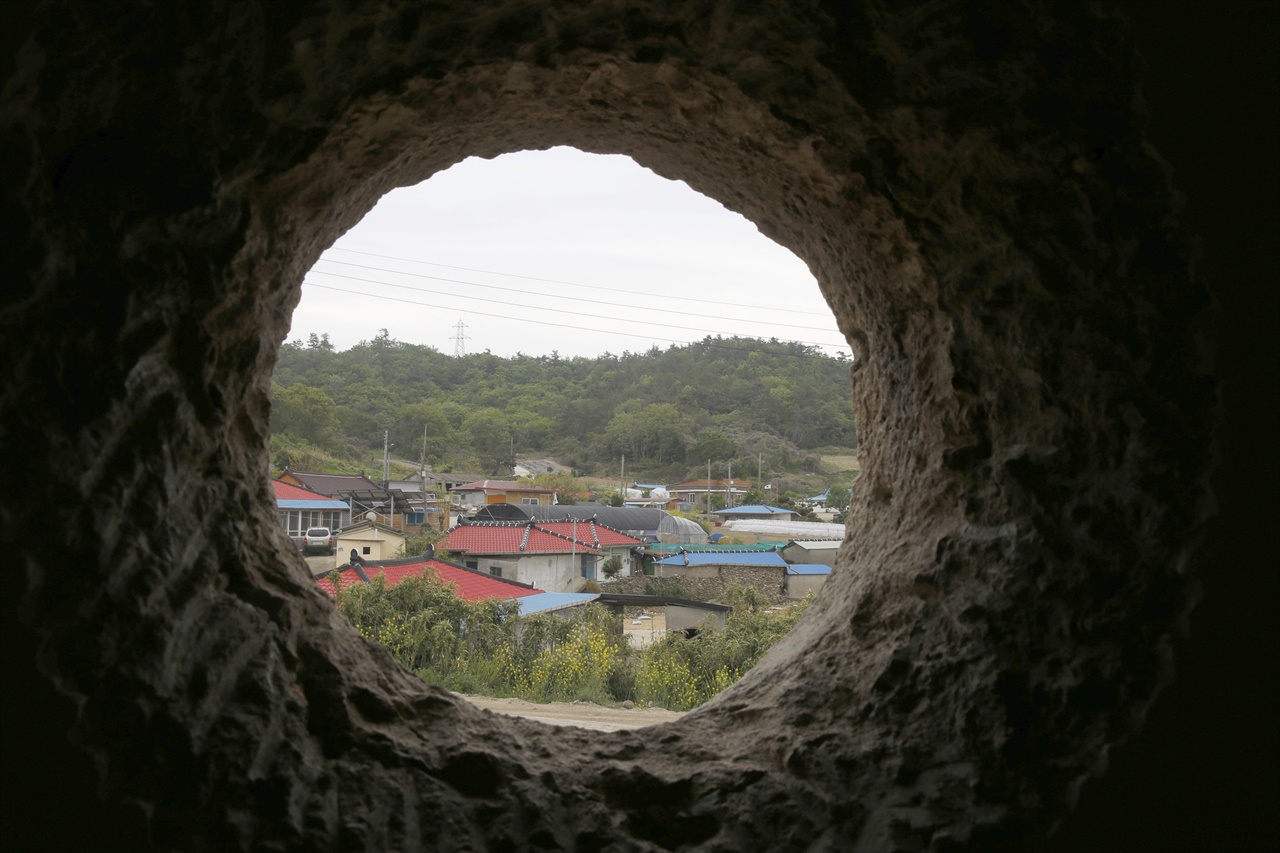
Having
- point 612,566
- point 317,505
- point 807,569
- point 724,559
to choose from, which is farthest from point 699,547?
point 317,505

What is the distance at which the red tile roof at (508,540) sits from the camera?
1175 cm

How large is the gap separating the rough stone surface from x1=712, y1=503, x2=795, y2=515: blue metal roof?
44.8ft

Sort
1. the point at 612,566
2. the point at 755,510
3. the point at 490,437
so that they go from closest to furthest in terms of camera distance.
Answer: the point at 612,566 < the point at 755,510 < the point at 490,437

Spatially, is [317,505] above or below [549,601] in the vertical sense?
above

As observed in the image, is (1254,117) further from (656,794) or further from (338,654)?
(338,654)

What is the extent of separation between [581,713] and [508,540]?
6558 millimetres

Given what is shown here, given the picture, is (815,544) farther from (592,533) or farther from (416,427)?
(416,427)

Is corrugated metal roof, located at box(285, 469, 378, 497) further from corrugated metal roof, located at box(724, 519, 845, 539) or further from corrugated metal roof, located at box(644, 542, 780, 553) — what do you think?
corrugated metal roof, located at box(724, 519, 845, 539)

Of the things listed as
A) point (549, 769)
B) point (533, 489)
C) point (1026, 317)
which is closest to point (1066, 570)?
point (1026, 317)

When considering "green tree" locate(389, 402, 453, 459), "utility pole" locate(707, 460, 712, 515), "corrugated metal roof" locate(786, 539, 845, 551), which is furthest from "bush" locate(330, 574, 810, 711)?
"utility pole" locate(707, 460, 712, 515)

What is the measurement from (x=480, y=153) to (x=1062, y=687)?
92.4 inches

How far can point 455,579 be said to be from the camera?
365 inches

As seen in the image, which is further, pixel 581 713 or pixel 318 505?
pixel 318 505

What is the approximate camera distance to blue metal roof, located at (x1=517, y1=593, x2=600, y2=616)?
9234mm
